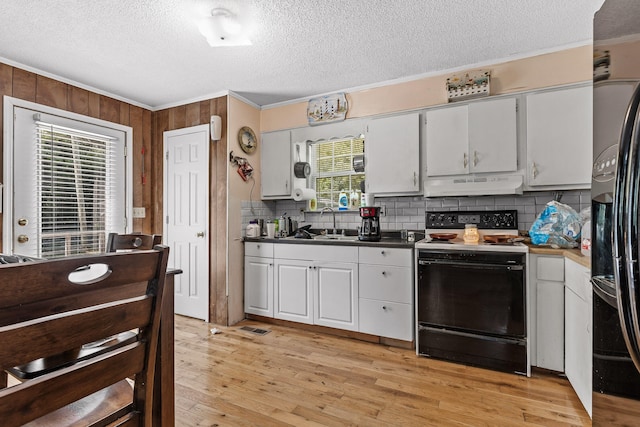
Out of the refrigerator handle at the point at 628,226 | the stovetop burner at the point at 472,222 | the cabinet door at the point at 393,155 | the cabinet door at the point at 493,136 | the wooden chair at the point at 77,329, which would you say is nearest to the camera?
the wooden chair at the point at 77,329

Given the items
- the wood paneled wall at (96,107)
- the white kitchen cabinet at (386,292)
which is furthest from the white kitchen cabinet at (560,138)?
the wood paneled wall at (96,107)

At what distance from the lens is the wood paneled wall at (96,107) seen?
2.66m

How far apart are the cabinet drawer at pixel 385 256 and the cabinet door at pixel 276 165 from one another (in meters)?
1.21

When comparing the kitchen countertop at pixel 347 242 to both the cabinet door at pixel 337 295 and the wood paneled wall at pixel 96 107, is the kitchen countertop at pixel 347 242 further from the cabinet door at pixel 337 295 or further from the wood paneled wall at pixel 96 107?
the wood paneled wall at pixel 96 107

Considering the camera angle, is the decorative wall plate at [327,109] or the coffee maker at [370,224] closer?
the coffee maker at [370,224]

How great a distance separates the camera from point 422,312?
2.55m

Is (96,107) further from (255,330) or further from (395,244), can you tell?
(395,244)

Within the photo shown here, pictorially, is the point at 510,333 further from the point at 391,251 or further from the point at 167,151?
the point at 167,151

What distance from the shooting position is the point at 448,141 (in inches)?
113

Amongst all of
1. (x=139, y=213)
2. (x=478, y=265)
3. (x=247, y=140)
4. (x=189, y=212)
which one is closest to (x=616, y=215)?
(x=478, y=265)

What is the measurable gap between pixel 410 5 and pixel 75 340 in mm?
2380

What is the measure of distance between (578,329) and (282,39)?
2.79 metres

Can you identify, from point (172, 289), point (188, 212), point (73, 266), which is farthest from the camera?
point (188, 212)

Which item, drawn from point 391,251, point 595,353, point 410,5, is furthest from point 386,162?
point 595,353
